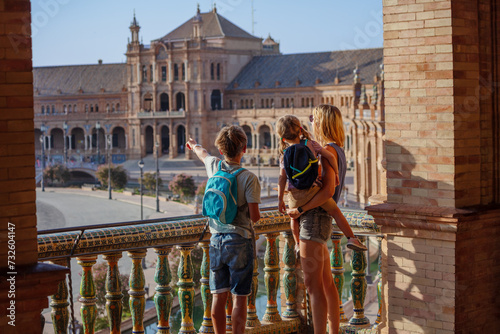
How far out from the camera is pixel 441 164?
6180mm

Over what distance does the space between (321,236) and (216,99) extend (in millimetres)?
83157

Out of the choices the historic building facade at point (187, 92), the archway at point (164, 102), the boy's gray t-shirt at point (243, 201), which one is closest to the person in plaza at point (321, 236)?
the boy's gray t-shirt at point (243, 201)

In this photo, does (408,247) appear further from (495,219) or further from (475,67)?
(475,67)

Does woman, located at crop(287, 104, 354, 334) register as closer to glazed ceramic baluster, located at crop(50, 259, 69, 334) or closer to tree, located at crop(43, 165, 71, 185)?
glazed ceramic baluster, located at crop(50, 259, 69, 334)

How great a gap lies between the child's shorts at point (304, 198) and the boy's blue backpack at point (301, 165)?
4cm

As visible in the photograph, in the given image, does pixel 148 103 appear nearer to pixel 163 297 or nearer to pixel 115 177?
pixel 115 177

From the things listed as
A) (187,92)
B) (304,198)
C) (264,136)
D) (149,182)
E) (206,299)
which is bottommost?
(149,182)

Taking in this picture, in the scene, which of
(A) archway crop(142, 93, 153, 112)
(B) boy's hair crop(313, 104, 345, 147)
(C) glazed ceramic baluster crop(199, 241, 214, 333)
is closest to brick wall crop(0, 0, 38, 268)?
(C) glazed ceramic baluster crop(199, 241, 214, 333)

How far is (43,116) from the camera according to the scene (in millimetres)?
97875

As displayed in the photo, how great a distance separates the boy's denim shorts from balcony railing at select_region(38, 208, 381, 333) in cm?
44

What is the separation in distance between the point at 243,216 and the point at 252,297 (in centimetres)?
119

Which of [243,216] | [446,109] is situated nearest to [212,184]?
[243,216]

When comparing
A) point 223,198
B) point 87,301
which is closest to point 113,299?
point 87,301

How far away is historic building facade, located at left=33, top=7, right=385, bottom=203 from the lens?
269 ft
